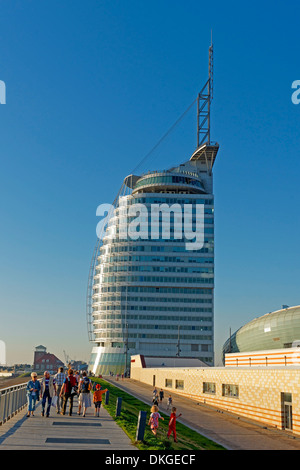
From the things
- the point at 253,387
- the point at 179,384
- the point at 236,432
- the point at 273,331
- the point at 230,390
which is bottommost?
the point at 236,432

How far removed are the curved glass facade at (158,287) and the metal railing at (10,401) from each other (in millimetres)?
115530

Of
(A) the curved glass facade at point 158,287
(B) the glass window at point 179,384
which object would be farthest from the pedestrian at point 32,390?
(A) the curved glass facade at point 158,287

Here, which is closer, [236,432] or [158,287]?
[236,432]

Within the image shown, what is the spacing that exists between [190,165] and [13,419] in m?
145

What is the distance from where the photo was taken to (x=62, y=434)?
2019 centimetres

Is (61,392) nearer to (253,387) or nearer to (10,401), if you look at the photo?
(10,401)

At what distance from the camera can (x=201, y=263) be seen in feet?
485

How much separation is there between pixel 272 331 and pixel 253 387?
6408cm

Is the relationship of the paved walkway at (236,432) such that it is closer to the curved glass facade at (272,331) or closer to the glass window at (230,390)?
the glass window at (230,390)

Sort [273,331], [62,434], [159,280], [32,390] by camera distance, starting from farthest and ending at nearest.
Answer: [159,280], [273,331], [32,390], [62,434]

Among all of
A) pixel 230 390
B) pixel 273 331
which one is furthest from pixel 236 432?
pixel 273 331

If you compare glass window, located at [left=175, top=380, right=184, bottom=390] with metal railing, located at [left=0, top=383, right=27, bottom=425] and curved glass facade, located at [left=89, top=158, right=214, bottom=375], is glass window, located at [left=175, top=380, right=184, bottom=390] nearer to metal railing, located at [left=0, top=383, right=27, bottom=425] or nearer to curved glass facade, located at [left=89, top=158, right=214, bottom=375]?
metal railing, located at [left=0, top=383, right=27, bottom=425]
